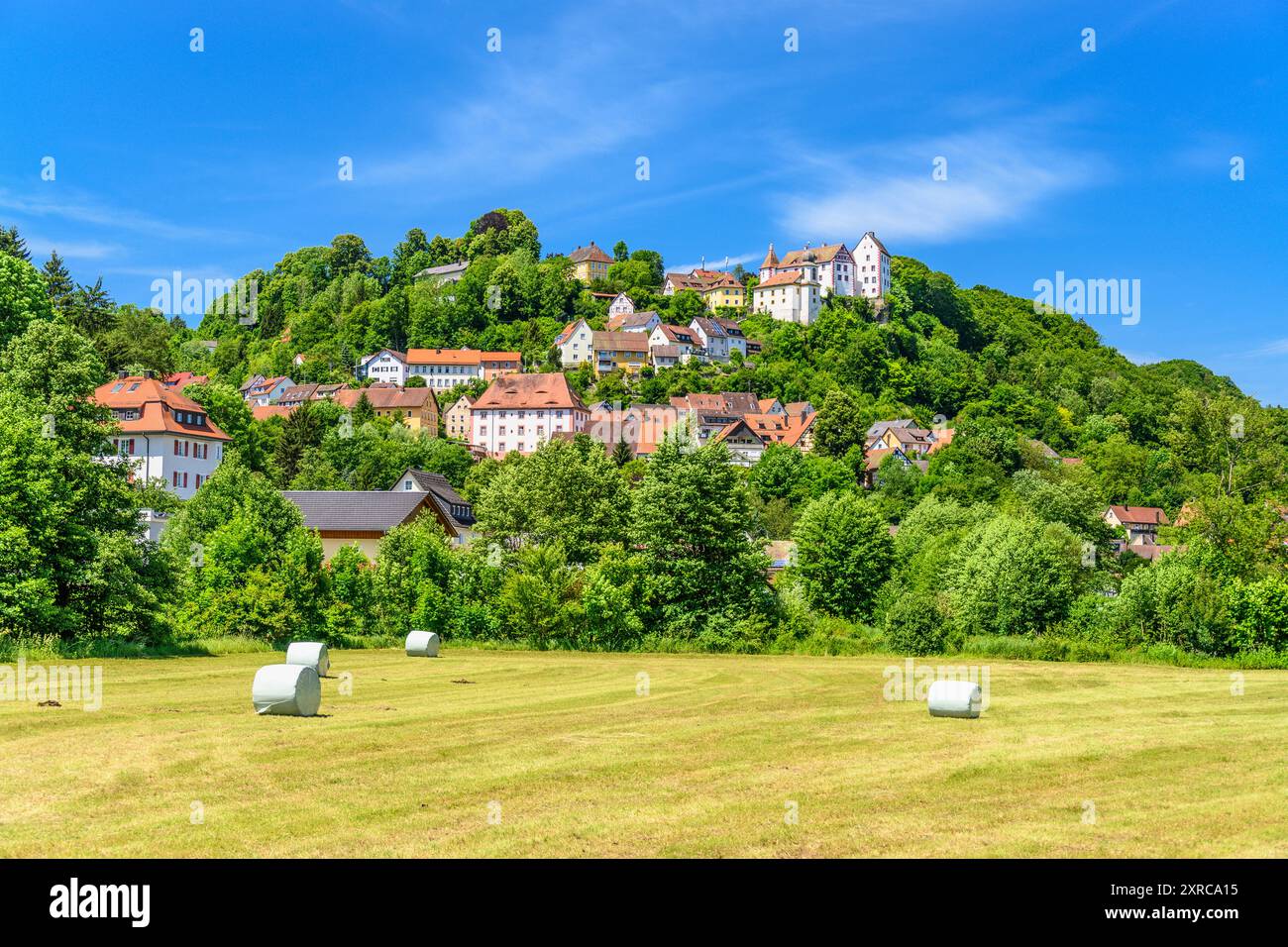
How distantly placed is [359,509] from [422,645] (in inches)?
1651

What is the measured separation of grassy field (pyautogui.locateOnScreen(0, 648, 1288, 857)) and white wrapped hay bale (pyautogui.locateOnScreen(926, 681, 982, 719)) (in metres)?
0.42

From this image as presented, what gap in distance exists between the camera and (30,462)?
40875 millimetres

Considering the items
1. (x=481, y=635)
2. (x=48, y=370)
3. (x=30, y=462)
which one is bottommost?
(x=481, y=635)

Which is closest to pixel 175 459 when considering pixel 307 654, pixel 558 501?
pixel 558 501

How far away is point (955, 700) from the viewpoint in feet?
88.0

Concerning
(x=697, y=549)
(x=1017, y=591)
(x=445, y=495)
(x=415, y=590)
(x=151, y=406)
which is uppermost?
(x=151, y=406)

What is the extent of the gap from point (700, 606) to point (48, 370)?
1306 inches

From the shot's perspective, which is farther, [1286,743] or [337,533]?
[337,533]

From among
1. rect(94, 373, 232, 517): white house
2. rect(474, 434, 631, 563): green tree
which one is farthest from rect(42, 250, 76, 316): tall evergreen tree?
rect(474, 434, 631, 563): green tree

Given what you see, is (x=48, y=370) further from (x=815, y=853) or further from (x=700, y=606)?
(x=815, y=853)

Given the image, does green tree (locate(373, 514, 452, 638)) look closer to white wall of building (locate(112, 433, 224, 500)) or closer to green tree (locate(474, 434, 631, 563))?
green tree (locate(474, 434, 631, 563))

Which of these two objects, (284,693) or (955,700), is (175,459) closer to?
(284,693)

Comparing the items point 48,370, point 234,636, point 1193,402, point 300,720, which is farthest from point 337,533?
point 1193,402
